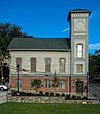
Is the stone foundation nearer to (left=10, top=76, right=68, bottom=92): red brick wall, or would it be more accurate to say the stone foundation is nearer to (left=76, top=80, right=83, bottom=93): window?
(left=76, top=80, right=83, bottom=93): window

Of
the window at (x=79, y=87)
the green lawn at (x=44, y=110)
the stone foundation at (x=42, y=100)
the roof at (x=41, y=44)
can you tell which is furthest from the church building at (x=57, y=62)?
the green lawn at (x=44, y=110)

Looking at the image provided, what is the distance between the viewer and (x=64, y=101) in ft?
106

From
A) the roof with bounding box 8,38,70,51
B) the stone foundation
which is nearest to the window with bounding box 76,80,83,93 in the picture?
the roof with bounding box 8,38,70,51

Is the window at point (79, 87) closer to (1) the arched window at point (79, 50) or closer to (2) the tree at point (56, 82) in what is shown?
(2) the tree at point (56, 82)

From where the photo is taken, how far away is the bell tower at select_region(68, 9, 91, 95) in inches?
1922

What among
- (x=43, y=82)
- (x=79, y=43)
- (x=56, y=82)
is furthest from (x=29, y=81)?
(x=79, y=43)

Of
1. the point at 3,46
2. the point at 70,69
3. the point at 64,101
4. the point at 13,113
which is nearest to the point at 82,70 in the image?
the point at 70,69

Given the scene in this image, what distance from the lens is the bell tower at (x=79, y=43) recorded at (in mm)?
48812

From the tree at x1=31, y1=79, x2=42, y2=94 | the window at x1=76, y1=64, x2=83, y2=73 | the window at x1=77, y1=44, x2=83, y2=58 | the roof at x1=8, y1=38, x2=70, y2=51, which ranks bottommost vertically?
the tree at x1=31, y1=79, x2=42, y2=94

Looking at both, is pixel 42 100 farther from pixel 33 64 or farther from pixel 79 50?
pixel 79 50

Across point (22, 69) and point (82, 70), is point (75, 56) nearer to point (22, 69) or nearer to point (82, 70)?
point (82, 70)

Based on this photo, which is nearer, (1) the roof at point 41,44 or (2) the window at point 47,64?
(2) the window at point 47,64

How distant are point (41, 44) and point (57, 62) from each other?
4.76 m

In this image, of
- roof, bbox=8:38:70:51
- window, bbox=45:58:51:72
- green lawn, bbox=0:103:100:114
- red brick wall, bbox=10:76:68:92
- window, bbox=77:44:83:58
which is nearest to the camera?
green lawn, bbox=0:103:100:114
